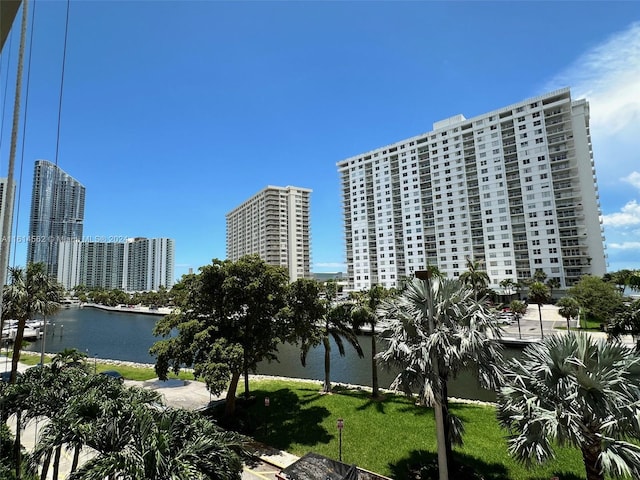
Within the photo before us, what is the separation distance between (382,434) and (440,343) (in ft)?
28.0

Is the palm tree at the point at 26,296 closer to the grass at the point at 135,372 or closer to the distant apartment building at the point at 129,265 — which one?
the grass at the point at 135,372

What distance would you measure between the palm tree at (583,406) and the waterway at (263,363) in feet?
8.68

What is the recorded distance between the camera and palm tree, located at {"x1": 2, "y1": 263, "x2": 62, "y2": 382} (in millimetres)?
21375

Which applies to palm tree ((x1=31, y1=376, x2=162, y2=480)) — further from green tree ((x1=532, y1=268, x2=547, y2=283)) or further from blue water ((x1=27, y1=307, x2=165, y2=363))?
green tree ((x1=532, y1=268, x2=547, y2=283))

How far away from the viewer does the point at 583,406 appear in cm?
809

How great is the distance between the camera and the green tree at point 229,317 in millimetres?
17391

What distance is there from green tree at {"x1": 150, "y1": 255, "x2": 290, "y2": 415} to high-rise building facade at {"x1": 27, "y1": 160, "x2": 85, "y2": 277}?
10099mm

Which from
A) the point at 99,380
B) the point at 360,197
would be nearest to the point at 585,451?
the point at 99,380

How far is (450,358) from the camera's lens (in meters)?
10.6

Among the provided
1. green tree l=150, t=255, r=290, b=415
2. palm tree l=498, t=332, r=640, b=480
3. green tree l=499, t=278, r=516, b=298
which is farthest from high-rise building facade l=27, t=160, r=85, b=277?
green tree l=499, t=278, r=516, b=298

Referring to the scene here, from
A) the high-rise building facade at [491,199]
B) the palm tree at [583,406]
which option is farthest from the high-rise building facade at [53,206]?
the high-rise building facade at [491,199]

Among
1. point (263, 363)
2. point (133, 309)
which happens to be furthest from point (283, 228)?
point (263, 363)

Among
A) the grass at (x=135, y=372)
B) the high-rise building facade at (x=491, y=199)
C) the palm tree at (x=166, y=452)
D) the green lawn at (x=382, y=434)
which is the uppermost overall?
the high-rise building facade at (x=491, y=199)

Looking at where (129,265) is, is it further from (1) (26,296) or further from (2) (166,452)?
(2) (166,452)
